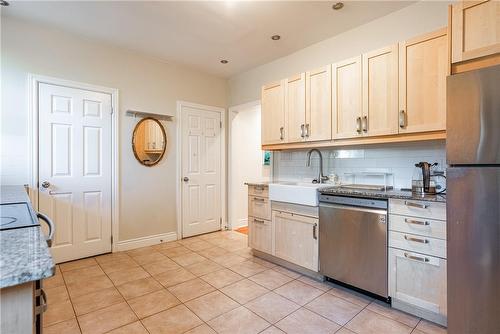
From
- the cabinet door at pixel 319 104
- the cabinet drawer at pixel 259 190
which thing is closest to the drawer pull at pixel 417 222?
the cabinet door at pixel 319 104

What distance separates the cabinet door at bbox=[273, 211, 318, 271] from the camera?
261 centimetres

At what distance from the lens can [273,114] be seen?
10.9 ft

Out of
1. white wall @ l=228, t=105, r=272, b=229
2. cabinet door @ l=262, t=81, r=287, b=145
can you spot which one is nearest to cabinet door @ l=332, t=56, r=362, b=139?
cabinet door @ l=262, t=81, r=287, b=145

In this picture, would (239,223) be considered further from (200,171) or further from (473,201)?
(473,201)

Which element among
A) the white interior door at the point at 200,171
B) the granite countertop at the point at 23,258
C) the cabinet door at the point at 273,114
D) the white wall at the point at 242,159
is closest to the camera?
the granite countertop at the point at 23,258

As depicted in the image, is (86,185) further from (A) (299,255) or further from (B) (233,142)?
(A) (299,255)

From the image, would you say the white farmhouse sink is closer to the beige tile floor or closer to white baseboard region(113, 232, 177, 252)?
the beige tile floor

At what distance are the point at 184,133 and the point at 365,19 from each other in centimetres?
283

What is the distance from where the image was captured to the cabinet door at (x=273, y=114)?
3.22 metres

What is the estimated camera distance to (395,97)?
2.26 metres

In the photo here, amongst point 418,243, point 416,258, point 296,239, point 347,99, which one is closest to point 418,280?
point 416,258

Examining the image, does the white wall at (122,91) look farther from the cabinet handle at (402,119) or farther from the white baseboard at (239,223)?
the cabinet handle at (402,119)

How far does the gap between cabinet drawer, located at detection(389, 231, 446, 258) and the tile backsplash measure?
690mm

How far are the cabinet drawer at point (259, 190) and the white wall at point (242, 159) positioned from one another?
3.60 ft
